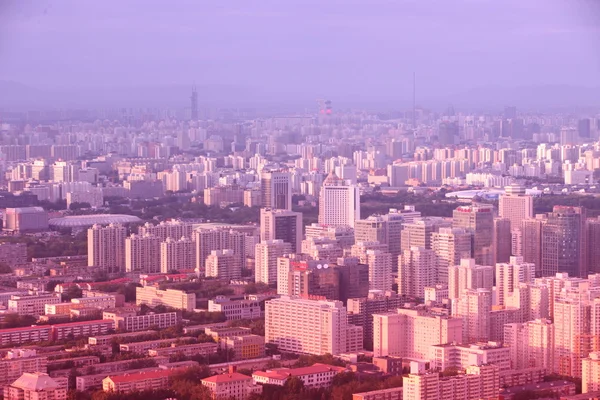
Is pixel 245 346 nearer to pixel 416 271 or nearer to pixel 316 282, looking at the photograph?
pixel 316 282

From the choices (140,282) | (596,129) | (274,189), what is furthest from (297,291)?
(596,129)

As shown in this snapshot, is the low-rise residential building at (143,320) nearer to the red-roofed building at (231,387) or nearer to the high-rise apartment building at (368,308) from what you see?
the high-rise apartment building at (368,308)

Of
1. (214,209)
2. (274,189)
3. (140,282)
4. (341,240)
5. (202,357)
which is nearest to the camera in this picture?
(202,357)

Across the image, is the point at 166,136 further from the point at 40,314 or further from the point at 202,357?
the point at 202,357

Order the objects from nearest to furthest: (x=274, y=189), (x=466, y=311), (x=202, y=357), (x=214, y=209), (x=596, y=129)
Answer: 1. (x=202, y=357)
2. (x=466, y=311)
3. (x=274, y=189)
4. (x=214, y=209)
5. (x=596, y=129)

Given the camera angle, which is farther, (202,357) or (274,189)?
A: (274,189)

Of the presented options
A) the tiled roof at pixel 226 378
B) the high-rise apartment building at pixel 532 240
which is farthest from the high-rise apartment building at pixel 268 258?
the tiled roof at pixel 226 378

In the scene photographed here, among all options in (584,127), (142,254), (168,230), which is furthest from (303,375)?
(584,127)
